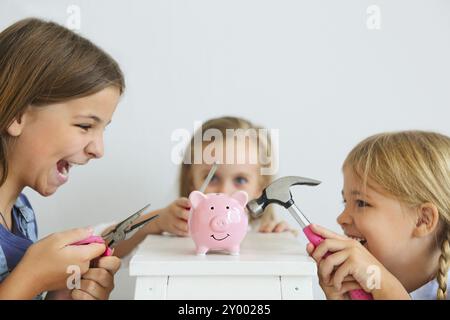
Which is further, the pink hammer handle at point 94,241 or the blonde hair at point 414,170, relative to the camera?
the blonde hair at point 414,170

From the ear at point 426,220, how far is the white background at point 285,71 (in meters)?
0.45

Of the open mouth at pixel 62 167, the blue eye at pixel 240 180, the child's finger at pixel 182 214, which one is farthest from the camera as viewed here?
the blue eye at pixel 240 180

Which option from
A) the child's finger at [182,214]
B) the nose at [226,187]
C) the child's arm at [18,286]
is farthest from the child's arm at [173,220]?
the child's arm at [18,286]

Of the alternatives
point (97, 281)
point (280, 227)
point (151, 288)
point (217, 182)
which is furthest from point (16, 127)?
point (280, 227)

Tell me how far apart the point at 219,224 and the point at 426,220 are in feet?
1.52

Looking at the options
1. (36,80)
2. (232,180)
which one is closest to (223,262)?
(36,80)

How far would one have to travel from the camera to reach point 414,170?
114cm

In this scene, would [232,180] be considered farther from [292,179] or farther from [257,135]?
[292,179]

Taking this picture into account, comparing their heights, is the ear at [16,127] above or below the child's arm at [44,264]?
above

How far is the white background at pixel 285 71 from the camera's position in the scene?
1500mm

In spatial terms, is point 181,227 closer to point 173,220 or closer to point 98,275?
point 173,220

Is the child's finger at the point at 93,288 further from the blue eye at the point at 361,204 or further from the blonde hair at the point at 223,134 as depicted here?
the blonde hair at the point at 223,134

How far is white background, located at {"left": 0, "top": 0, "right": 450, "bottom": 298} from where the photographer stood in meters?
1.50

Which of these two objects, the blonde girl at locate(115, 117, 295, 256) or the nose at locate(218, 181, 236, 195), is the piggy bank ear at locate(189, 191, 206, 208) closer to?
the blonde girl at locate(115, 117, 295, 256)
